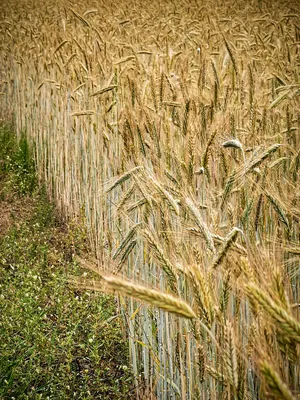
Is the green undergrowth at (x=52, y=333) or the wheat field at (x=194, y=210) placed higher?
the wheat field at (x=194, y=210)

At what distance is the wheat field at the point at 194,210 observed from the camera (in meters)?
1.20

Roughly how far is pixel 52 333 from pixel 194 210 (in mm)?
1380

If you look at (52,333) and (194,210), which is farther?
(52,333)

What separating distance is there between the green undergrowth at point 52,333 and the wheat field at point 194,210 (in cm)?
14

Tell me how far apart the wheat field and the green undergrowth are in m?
0.14

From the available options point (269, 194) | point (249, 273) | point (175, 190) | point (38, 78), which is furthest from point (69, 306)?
point (38, 78)

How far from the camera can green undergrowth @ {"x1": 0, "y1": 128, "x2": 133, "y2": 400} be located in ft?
7.45

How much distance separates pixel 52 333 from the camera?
101 inches

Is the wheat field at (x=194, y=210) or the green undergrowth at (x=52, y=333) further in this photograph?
the green undergrowth at (x=52, y=333)

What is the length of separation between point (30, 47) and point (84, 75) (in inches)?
82.9

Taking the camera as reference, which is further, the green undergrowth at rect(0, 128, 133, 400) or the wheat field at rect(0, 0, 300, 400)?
the green undergrowth at rect(0, 128, 133, 400)

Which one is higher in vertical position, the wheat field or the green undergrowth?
the wheat field

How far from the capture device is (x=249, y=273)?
3.70 feet

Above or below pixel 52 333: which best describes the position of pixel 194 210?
above
